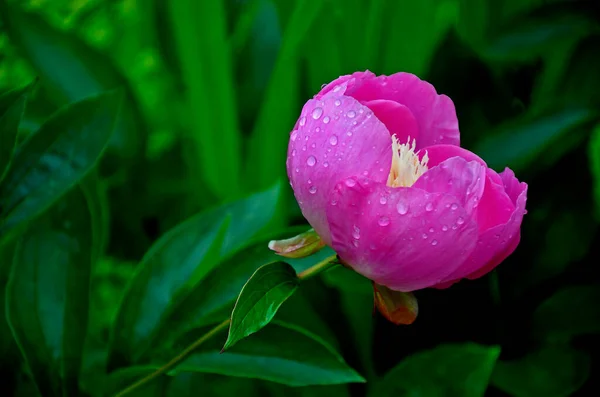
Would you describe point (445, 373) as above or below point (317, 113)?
below

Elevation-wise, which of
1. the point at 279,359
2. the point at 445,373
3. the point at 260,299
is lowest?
the point at 445,373

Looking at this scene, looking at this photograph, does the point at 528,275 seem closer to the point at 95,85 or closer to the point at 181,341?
the point at 181,341

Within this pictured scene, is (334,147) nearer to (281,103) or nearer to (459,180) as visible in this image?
(459,180)

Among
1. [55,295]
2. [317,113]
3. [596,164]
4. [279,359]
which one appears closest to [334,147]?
[317,113]

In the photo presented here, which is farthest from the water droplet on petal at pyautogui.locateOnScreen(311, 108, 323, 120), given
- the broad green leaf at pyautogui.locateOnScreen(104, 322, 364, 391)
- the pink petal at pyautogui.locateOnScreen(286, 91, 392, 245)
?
the broad green leaf at pyautogui.locateOnScreen(104, 322, 364, 391)

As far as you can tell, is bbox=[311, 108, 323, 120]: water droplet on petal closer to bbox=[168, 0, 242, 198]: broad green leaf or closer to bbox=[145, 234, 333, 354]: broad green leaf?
bbox=[145, 234, 333, 354]: broad green leaf

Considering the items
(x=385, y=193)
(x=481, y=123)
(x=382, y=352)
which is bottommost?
(x=382, y=352)

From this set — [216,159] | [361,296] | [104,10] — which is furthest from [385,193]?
[104,10]
